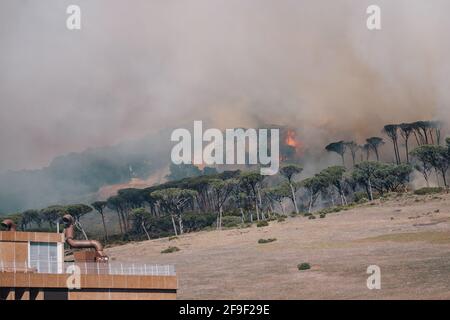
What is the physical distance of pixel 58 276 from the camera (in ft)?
212

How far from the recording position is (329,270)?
115 m

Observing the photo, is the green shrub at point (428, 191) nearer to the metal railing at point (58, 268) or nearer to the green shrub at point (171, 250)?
the green shrub at point (171, 250)

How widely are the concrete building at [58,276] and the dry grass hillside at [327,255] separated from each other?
108 feet

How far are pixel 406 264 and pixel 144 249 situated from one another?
56.4m

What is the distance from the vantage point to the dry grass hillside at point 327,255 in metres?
104

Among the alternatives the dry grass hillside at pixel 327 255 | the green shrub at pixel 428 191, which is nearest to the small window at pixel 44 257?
the dry grass hillside at pixel 327 255

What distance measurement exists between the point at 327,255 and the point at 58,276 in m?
65.9

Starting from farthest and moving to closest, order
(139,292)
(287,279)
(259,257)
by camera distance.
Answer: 1. (259,257)
2. (287,279)
3. (139,292)

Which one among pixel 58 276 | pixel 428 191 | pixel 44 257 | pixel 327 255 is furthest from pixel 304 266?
pixel 428 191
